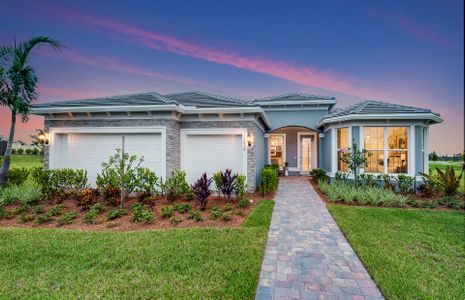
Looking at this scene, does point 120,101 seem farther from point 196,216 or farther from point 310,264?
point 310,264

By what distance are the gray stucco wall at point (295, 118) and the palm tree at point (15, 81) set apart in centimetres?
1218

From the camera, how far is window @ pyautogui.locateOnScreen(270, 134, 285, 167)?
50.1 ft

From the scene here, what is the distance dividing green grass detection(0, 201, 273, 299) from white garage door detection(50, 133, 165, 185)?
3885 mm

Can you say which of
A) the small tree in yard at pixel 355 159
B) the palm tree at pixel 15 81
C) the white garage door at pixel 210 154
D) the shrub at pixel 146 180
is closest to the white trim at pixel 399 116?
the small tree in yard at pixel 355 159

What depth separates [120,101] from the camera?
8.48 m

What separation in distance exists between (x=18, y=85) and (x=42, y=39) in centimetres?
211

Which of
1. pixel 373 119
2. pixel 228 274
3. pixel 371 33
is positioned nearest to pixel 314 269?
pixel 228 274

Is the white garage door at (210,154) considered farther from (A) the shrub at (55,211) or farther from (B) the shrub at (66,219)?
(A) the shrub at (55,211)

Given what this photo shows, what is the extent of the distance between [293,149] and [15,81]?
14975mm

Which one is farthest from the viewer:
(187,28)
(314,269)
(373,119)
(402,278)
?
(187,28)

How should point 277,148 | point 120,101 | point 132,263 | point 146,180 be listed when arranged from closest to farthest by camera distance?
point 132,263, point 146,180, point 120,101, point 277,148

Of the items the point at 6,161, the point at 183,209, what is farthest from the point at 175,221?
the point at 6,161

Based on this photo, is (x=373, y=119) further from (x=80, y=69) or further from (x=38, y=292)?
(x=80, y=69)

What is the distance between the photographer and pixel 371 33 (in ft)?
36.0
